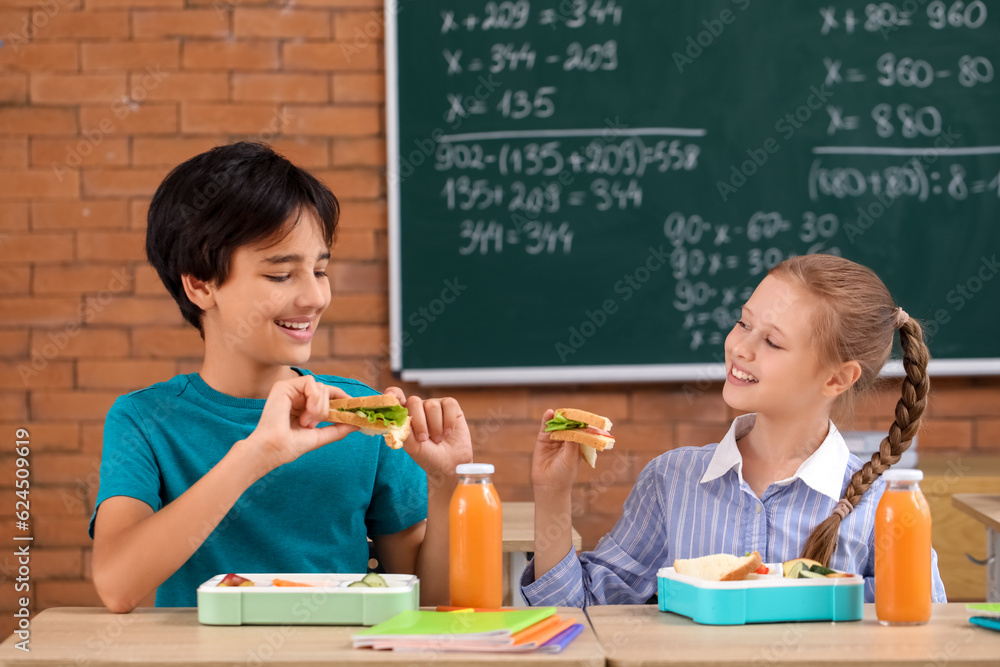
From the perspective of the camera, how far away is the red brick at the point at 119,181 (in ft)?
9.50

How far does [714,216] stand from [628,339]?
0.47m

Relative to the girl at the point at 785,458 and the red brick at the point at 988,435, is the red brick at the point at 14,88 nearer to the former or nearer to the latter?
the girl at the point at 785,458

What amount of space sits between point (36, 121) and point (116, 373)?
0.82 m

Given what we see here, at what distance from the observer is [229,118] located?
9.50ft

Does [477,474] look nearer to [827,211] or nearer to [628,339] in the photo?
[628,339]

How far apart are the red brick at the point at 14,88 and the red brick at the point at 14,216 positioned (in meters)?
0.32

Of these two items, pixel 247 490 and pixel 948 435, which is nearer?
pixel 247 490

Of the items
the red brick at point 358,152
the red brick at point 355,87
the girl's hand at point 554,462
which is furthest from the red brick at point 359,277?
the girl's hand at point 554,462

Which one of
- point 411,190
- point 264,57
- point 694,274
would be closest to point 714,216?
point 694,274

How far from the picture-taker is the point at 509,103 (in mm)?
2885

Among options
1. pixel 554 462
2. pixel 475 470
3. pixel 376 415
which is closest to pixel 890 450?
pixel 554 462

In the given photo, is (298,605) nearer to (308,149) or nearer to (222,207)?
(222,207)

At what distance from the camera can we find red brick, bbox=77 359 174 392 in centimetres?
290

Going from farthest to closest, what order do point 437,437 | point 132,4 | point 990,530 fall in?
point 132,4
point 990,530
point 437,437
